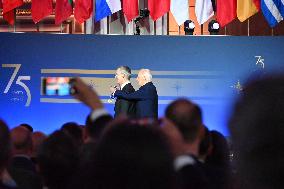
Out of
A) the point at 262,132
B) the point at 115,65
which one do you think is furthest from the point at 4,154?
the point at 115,65

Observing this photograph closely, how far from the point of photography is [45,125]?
413 inches

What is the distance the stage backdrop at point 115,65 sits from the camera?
1045cm

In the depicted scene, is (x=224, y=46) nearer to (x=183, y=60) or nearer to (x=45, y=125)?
(x=183, y=60)

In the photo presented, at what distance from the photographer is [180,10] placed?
11.4 m

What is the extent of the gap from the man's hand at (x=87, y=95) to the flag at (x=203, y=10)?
891 cm

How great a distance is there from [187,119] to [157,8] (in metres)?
8.60

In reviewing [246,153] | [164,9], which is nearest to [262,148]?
[246,153]

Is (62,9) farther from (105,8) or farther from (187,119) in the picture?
(187,119)

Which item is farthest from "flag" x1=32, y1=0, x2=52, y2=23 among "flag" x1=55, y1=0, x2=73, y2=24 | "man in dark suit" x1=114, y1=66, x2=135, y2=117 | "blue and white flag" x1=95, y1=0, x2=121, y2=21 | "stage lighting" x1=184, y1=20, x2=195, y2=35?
"man in dark suit" x1=114, y1=66, x2=135, y2=117

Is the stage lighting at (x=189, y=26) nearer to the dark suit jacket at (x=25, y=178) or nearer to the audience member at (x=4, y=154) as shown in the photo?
the dark suit jacket at (x=25, y=178)

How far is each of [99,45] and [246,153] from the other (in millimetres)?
9558

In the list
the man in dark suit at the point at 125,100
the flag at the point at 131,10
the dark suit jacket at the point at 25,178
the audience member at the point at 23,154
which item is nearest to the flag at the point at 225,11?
the flag at the point at 131,10

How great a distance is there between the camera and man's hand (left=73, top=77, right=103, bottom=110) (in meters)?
2.59

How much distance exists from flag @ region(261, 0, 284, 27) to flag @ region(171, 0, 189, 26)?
1394 millimetres
